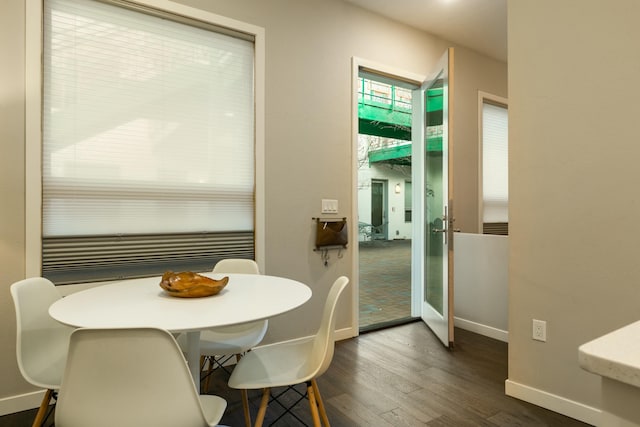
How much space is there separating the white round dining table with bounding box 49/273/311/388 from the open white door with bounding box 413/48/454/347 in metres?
1.67

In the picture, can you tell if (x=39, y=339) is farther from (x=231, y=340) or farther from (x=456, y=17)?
(x=456, y=17)

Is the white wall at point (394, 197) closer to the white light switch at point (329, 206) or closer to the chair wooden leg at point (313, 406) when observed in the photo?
the white light switch at point (329, 206)

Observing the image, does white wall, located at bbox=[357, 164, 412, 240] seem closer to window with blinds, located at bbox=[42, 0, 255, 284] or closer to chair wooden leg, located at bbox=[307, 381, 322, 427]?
window with blinds, located at bbox=[42, 0, 255, 284]

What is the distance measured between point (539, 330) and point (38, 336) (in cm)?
257

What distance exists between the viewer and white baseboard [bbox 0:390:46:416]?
198 cm

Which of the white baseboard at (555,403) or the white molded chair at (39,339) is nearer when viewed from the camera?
the white molded chair at (39,339)

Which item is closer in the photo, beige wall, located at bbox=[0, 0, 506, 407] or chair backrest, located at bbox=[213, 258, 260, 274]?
chair backrest, located at bbox=[213, 258, 260, 274]

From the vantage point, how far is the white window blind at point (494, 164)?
13.5ft

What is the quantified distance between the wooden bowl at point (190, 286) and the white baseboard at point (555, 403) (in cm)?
186

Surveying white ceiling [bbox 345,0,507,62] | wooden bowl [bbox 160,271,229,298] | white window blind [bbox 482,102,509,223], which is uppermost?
white ceiling [bbox 345,0,507,62]

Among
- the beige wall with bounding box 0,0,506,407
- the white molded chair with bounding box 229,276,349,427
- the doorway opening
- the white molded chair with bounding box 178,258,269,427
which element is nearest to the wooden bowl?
the white molded chair with bounding box 178,258,269,427

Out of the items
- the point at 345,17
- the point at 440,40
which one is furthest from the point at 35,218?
the point at 440,40

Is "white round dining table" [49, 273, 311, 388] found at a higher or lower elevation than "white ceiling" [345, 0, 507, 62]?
lower

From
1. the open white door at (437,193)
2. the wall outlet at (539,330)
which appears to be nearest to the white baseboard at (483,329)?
the open white door at (437,193)
